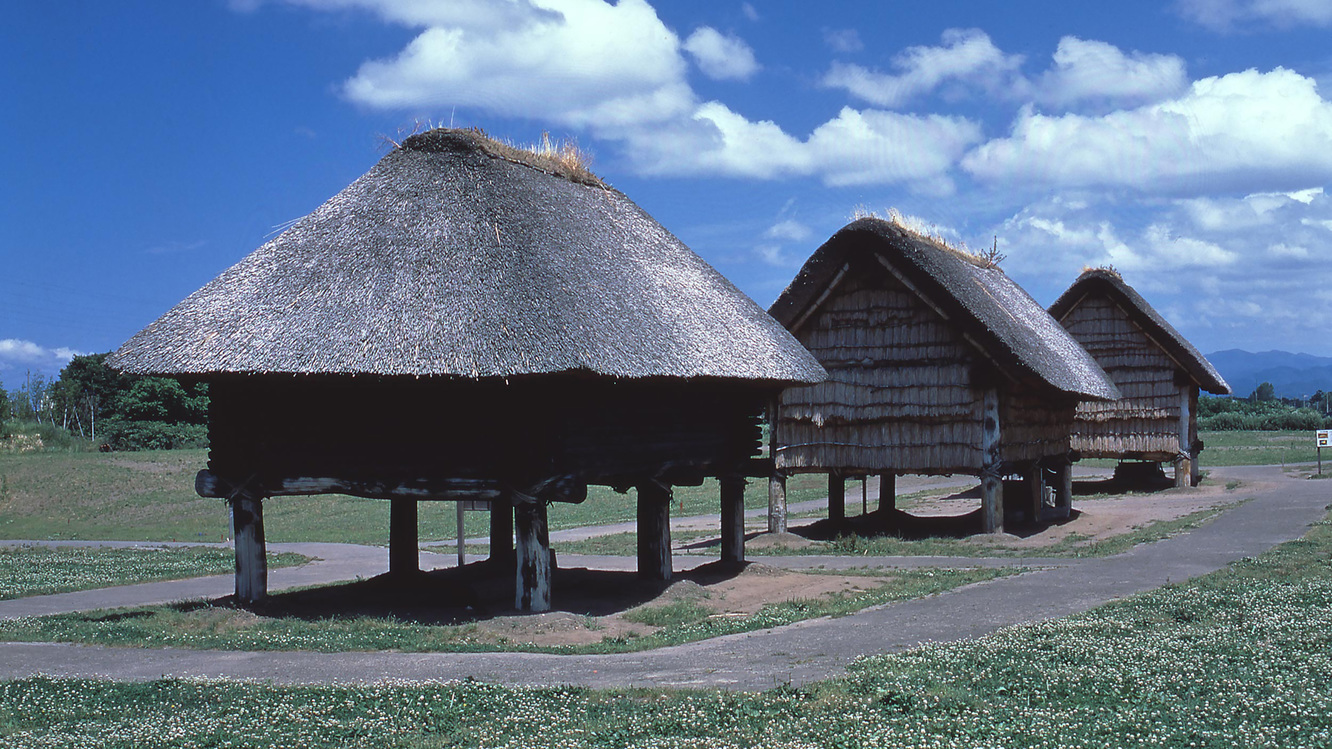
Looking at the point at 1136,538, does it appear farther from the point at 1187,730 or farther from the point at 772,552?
the point at 1187,730

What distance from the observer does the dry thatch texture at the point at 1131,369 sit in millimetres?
33188

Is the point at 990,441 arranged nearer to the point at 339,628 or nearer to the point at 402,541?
the point at 402,541

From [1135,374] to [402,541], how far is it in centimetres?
2447

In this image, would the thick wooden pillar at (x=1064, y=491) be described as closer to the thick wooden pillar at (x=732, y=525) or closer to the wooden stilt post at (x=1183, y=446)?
the wooden stilt post at (x=1183, y=446)

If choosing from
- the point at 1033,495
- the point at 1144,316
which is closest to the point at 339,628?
the point at 1033,495

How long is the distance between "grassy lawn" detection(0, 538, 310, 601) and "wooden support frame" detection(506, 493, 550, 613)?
30.9 feet

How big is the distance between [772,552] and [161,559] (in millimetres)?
12956

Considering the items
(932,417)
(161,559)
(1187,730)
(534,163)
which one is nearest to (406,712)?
(1187,730)

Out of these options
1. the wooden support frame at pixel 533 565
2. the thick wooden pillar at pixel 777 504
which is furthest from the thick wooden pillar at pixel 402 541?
the thick wooden pillar at pixel 777 504

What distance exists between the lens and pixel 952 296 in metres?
21.5

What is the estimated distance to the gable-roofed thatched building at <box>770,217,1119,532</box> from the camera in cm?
2191

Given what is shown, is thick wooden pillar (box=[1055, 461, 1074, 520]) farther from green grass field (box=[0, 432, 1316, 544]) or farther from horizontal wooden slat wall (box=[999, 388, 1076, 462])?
green grass field (box=[0, 432, 1316, 544])

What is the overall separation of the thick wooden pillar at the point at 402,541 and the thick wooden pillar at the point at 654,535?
12.2 ft

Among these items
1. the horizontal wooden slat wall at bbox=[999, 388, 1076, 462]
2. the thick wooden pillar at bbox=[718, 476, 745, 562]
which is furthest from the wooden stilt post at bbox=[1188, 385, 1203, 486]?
the thick wooden pillar at bbox=[718, 476, 745, 562]
